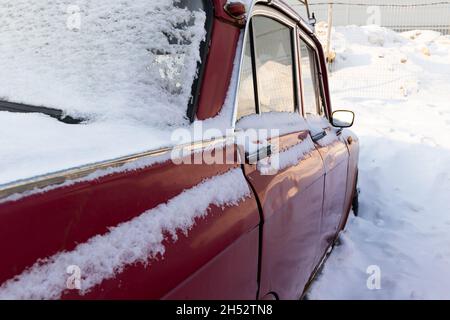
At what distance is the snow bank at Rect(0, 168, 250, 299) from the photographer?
80 centimetres

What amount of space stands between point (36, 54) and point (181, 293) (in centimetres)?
117

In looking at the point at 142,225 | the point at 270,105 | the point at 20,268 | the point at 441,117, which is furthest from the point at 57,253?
the point at 441,117

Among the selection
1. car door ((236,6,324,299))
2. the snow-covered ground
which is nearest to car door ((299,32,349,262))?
car door ((236,6,324,299))

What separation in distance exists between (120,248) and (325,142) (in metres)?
2.12

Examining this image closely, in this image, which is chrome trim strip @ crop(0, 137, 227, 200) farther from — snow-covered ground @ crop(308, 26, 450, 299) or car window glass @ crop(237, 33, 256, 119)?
snow-covered ground @ crop(308, 26, 450, 299)

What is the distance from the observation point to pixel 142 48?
1.54 m

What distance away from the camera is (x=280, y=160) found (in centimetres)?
190

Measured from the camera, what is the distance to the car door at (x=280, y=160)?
1.66 m

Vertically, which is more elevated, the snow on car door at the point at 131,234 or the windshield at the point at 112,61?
the windshield at the point at 112,61

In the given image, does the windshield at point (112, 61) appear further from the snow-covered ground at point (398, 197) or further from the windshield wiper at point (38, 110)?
the snow-covered ground at point (398, 197)

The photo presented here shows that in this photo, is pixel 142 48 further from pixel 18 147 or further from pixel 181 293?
pixel 181 293

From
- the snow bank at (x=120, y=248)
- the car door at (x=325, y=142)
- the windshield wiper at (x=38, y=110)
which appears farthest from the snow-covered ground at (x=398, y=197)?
the windshield wiper at (x=38, y=110)

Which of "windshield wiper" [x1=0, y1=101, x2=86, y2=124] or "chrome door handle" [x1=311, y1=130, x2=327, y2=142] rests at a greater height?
"windshield wiper" [x1=0, y1=101, x2=86, y2=124]

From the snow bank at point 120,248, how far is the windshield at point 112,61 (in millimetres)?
359
